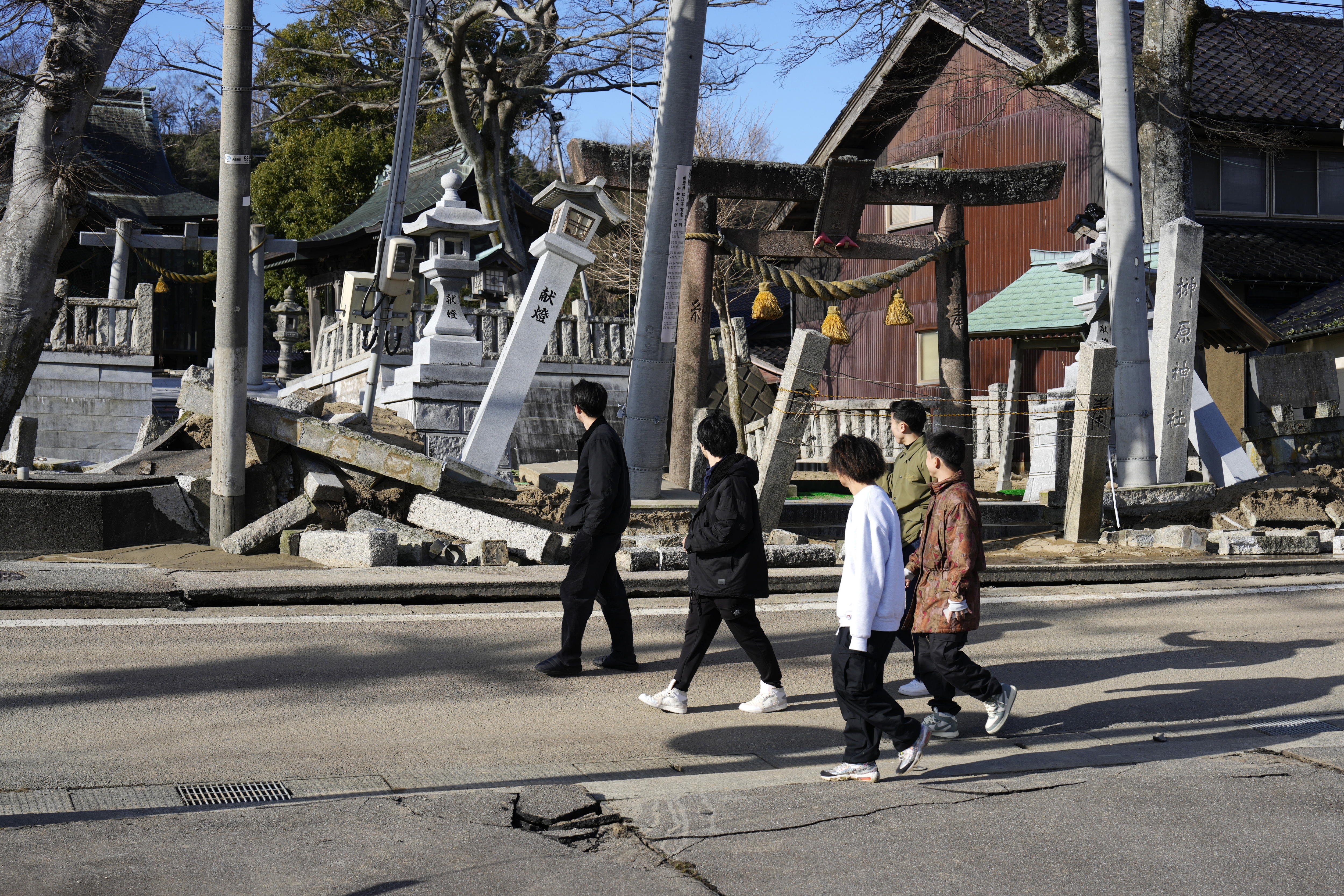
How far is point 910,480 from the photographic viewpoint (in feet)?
21.9

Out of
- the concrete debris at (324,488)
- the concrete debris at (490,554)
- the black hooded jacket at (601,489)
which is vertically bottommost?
the concrete debris at (490,554)

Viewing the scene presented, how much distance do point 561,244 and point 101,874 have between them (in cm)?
981

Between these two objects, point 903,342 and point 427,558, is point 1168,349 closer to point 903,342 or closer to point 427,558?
point 427,558

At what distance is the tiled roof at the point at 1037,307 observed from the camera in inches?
696

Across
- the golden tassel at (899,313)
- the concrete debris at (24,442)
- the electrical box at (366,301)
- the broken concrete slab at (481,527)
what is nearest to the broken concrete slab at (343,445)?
the broken concrete slab at (481,527)

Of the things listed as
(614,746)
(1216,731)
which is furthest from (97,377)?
(1216,731)

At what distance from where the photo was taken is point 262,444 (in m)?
11.0

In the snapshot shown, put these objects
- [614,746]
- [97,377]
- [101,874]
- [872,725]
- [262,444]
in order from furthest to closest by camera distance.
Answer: [97,377] → [262,444] → [614,746] → [872,725] → [101,874]

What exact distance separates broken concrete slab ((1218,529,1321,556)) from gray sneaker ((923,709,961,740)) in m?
7.15

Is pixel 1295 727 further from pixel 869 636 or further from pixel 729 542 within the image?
pixel 729 542

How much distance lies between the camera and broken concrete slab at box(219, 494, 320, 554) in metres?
9.88

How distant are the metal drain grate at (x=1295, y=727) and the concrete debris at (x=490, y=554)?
584 centimetres

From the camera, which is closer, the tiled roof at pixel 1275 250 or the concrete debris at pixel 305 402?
the concrete debris at pixel 305 402

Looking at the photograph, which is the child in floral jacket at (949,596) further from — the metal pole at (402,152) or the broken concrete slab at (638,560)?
the metal pole at (402,152)
